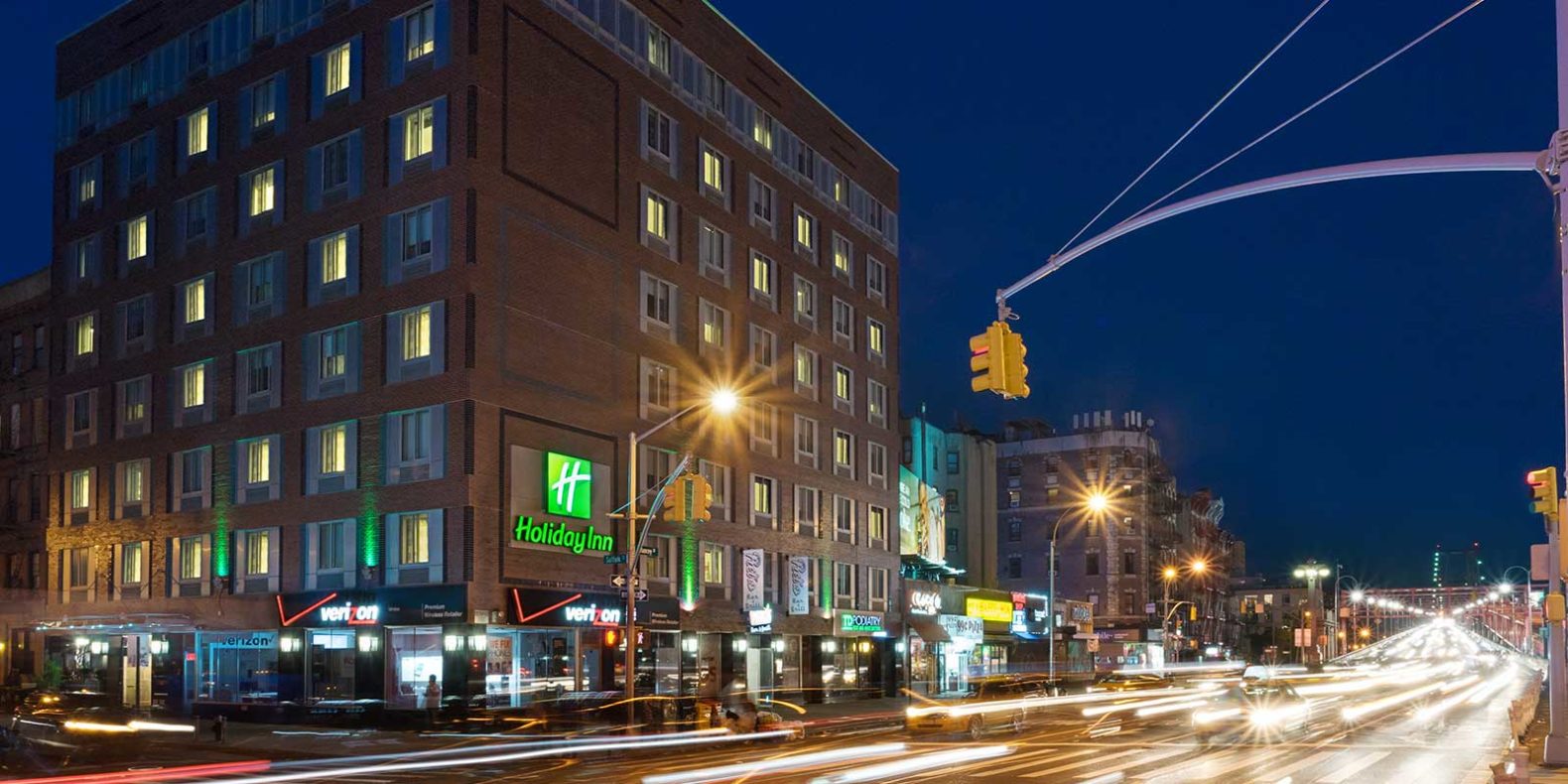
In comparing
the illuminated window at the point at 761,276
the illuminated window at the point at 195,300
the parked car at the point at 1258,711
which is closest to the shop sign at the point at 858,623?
the illuminated window at the point at 761,276

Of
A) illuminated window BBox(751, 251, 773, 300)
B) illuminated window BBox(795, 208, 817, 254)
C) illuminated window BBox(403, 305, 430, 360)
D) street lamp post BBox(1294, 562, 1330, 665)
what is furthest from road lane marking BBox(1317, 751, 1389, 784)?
street lamp post BBox(1294, 562, 1330, 665)

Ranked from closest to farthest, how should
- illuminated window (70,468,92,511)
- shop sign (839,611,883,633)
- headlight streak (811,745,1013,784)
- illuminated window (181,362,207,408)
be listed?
headlight streak (811,745,1013,784)
illuminated window (181,362,207,408)
illuminated window (70,468,92,511)
shop sign (839,611,883,633)

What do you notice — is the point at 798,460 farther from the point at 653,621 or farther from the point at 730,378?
the point at 653,621

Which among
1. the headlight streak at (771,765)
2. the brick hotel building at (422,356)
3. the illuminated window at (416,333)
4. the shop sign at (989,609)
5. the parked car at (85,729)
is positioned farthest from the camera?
the shop sign at (989,609)

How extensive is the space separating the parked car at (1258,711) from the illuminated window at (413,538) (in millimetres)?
22873

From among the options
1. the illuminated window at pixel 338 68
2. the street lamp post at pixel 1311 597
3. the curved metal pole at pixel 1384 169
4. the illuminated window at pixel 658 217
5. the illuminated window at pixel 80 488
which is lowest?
the street lamp post at pixel 1311 597

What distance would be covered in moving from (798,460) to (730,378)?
19.8ft

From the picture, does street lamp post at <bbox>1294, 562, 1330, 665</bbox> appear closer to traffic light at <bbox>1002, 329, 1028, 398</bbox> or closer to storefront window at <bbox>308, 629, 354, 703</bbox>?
storefront window at <bbox>308, 629, 354, 703</bbox>

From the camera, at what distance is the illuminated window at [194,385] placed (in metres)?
52.2

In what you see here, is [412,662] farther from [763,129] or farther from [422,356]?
[763,129]

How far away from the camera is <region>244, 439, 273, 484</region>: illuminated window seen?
49.4 m

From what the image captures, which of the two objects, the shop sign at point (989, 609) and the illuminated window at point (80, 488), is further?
the shop sign at point (989, 609)

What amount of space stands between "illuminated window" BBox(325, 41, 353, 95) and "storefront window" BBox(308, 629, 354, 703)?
58.6 ft

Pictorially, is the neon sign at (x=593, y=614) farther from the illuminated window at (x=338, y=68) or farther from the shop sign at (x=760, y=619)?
the illuminated window at (x=338, y=68)
